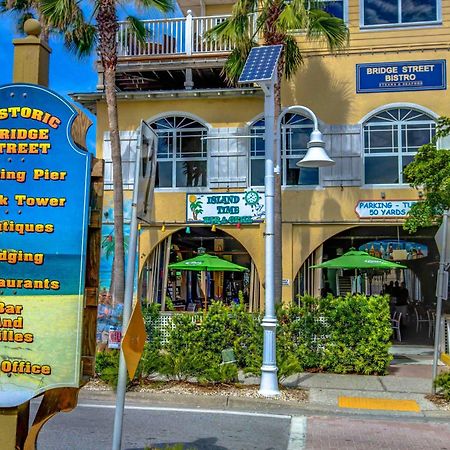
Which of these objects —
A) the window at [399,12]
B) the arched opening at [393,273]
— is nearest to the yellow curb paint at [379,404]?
the arched opening at [393,273]

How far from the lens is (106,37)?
13586 millimetres

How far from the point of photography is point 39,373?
4.46 meters

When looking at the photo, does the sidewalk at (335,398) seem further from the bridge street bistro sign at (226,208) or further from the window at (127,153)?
the window at (127,153)

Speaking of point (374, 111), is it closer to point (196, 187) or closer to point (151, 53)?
point (196, 187)

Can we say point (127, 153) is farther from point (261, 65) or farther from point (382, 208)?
point (261, 65)

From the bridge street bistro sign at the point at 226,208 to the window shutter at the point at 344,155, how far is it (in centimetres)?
192

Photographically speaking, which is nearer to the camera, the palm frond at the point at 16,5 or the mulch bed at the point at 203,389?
the mulch bed at the point at 203,389

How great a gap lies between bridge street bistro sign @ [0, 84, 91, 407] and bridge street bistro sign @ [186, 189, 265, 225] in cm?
1190

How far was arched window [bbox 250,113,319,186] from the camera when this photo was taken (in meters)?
16.5

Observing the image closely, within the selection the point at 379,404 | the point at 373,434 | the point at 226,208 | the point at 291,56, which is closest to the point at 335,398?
the point at 379,404

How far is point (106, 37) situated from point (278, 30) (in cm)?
390

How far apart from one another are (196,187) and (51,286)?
12471 mm

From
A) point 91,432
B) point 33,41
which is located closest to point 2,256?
point 33,41

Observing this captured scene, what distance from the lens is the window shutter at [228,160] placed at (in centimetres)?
1658
